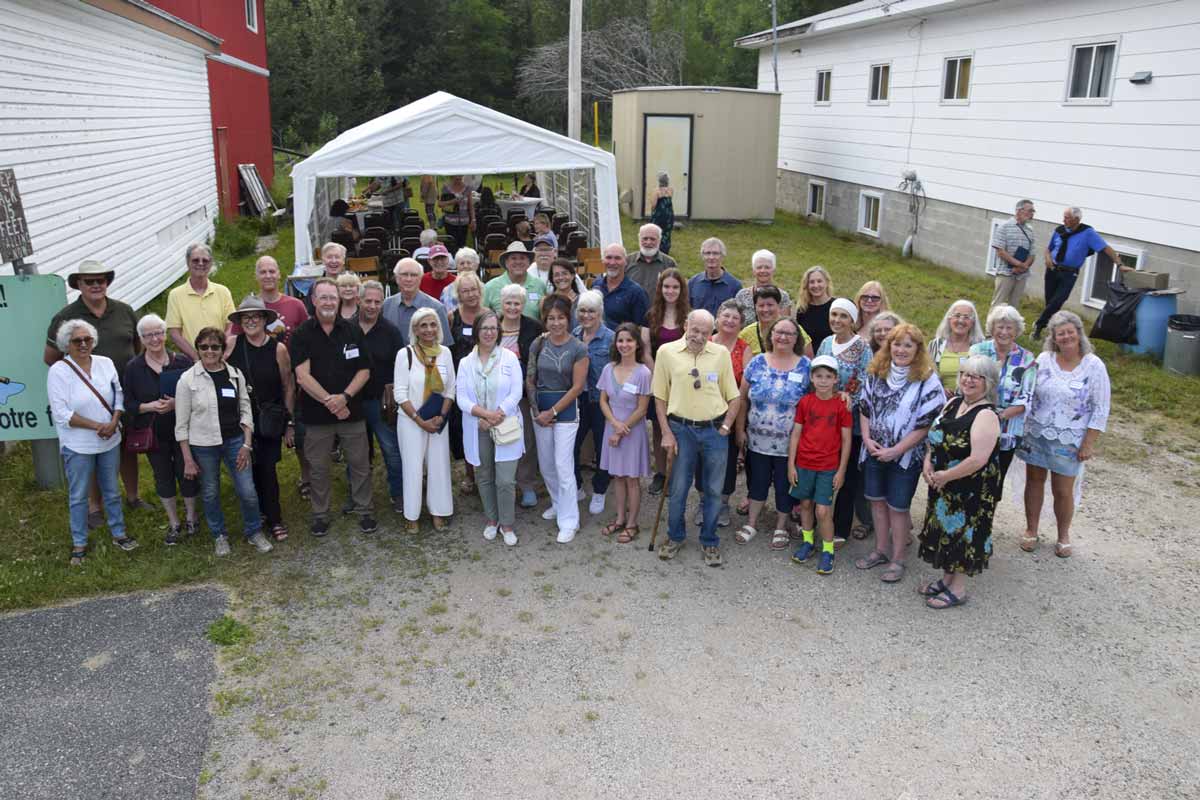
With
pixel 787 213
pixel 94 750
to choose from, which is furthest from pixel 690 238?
pixel 94 750

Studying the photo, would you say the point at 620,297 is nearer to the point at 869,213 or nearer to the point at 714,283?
the point at 714,283

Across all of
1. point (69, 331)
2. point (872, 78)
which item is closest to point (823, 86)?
point (872, 78)

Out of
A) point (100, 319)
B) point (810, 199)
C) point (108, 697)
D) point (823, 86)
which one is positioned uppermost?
point (823, 86)

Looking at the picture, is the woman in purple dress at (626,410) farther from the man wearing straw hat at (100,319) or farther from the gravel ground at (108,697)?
the man wearing straw hat at (100,319)

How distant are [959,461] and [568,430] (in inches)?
97.3

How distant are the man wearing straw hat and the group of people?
0.02 meters

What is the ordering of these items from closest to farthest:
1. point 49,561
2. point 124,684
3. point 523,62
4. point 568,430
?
1. point 124,684
2. point 49,561
3. point 568,430
4. point 523,62

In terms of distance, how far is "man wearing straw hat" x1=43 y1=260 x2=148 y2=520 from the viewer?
5.88 meters

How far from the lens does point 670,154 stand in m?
20.0

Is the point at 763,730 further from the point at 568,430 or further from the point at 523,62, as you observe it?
the point at 523,62

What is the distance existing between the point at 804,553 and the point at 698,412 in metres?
1.17

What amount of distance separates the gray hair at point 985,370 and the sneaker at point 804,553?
5.02 feet

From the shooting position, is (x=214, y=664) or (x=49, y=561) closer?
(x=214, y=664)

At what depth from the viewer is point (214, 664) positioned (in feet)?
15.6
